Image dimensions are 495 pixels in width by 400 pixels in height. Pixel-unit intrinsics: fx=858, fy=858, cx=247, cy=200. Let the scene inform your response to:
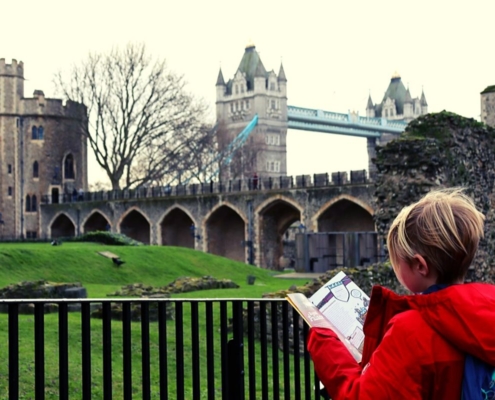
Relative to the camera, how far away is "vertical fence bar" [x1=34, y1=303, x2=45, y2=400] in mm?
3184

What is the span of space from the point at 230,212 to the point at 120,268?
22.6m

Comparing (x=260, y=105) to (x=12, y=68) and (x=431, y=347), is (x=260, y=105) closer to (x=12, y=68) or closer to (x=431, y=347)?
(x=12, y=68)

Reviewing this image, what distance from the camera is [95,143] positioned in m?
45.1

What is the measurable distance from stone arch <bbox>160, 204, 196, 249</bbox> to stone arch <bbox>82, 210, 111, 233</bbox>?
341 cm

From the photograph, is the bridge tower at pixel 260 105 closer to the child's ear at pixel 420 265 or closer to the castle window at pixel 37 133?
the castle window at pixel 37 133

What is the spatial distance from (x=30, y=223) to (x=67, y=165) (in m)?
4.14

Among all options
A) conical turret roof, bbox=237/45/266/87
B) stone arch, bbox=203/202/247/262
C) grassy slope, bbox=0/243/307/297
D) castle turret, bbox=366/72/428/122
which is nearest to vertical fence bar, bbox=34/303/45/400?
grassy slope, bbox=0/243/307/297

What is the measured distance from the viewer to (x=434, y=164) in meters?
12.0

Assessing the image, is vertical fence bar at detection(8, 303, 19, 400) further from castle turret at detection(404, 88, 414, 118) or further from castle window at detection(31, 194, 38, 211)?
castle turret at detection(404, 88, 414, 118)

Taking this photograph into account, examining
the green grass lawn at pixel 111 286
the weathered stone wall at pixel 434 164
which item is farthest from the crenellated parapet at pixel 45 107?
the weathered stone wall at pixel 434 164

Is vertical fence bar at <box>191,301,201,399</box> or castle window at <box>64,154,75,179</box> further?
castle window at <box>64,154,75,179</box>

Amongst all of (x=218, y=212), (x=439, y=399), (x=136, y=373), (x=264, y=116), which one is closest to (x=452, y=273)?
(x=439, y=399)

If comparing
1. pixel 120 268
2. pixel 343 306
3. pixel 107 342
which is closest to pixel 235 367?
pixel 107 342

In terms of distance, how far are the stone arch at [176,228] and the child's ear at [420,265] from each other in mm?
41324
